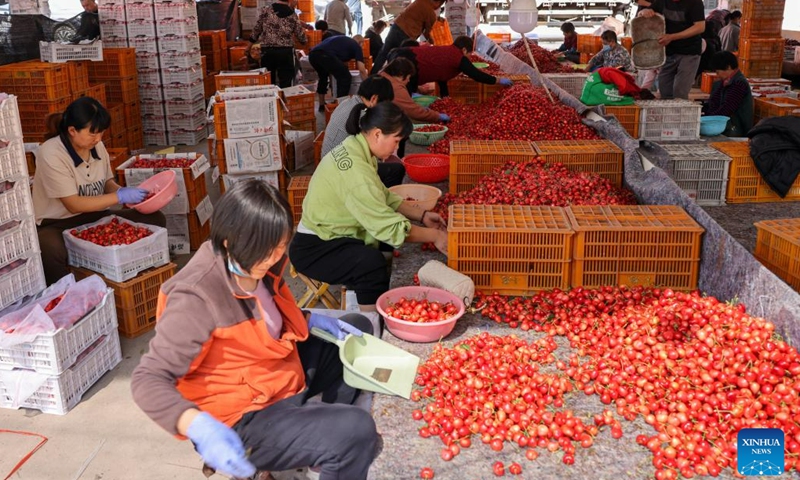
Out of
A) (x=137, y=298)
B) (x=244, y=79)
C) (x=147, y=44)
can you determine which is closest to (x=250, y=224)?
(x=137, y=298)

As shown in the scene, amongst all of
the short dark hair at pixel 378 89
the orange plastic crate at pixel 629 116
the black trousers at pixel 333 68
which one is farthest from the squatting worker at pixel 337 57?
the short dark hair at pixel 378 89

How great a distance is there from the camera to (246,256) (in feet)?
6.01

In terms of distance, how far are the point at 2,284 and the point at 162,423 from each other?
195 cm

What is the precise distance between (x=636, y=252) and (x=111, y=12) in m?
6.93

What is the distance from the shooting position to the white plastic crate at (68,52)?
6.69 meters

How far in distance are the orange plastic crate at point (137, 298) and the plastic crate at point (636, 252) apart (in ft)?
7.16

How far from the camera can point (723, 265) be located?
2.79 m

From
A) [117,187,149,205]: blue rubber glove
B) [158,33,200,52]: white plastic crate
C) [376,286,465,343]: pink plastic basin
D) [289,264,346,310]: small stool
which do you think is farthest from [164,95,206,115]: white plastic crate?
[376,286,465,343]: pink plastic basin

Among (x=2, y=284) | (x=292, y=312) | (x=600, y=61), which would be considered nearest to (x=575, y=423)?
(x=292, y=312)

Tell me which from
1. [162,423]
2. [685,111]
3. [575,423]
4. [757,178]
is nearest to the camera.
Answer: [162,423]

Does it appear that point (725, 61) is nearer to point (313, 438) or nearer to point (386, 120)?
point (386, 120)

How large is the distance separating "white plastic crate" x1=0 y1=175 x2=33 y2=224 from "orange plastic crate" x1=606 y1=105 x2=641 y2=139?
3959 millimetres

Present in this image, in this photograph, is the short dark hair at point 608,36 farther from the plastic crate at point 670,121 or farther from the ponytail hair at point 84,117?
the ponytail hair at point 84,117

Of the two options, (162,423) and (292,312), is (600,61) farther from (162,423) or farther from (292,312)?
(162,423)
